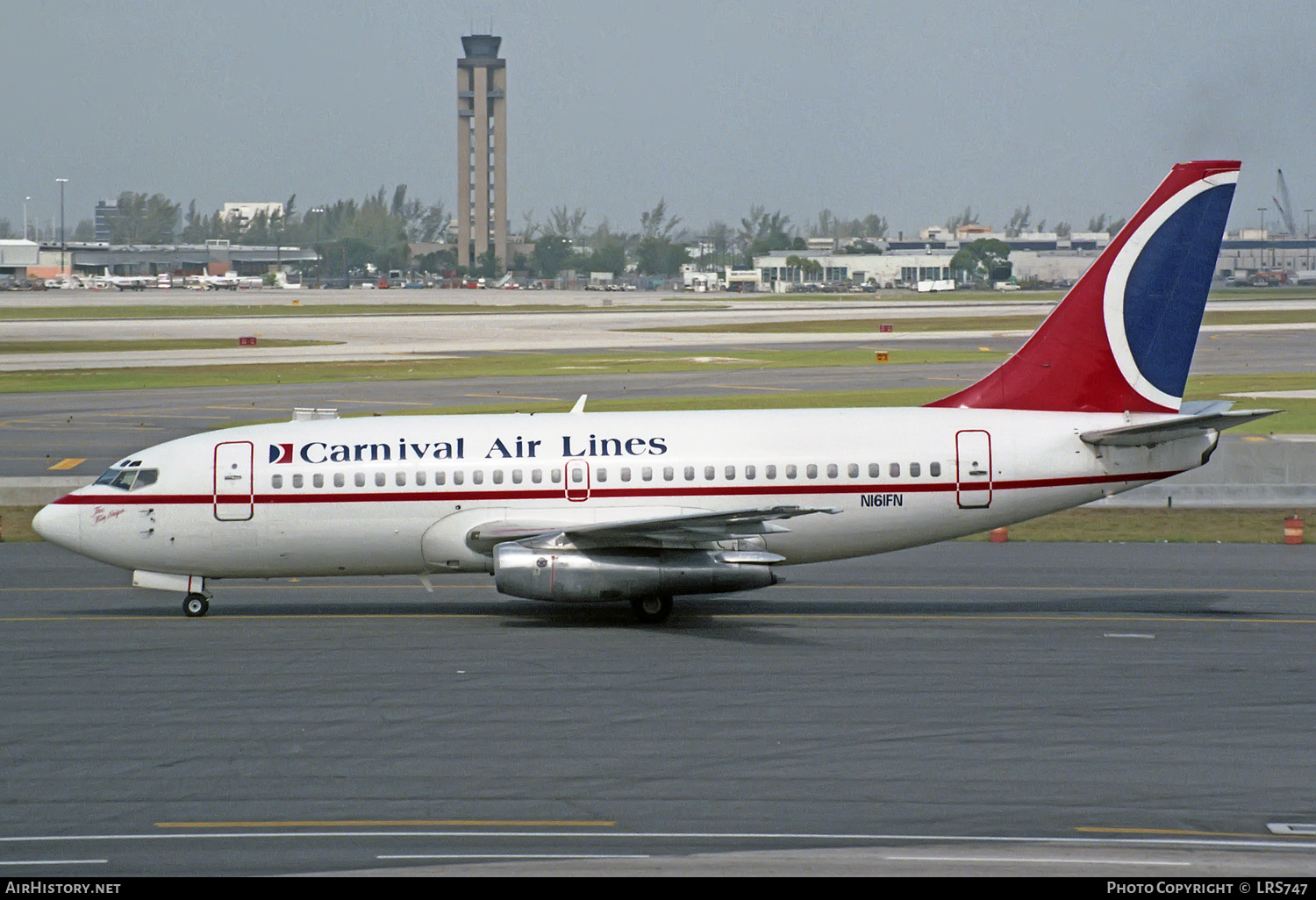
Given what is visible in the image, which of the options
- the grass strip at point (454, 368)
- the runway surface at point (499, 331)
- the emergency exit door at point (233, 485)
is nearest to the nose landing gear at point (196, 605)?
the emergency exit door at point (233, 485)

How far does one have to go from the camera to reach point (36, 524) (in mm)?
25766

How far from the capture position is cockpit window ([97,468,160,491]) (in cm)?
2591

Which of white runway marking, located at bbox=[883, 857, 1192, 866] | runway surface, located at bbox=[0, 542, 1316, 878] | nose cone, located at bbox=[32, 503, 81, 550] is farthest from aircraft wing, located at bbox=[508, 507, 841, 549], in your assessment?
white runway marking, located at bbox=[883, 857, 1192, 866]

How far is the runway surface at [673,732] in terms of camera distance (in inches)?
561

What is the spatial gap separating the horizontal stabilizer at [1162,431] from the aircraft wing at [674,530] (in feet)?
17.3

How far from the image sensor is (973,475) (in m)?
25.5

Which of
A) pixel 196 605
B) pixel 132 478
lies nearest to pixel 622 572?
pixel 196 605

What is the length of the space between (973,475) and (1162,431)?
10.9ft

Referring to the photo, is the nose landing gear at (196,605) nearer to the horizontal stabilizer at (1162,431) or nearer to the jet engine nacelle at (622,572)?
the jet engine nacelle at (622,572)

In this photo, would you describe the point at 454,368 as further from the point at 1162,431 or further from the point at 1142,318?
the point at 1162,431

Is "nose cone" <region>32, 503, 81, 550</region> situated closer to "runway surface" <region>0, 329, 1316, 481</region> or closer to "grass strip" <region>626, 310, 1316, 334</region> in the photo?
"runway surface" <region>0, 329, 1316, 481</region>

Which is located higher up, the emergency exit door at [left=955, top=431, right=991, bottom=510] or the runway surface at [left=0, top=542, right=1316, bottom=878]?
the emergency exit door at [left=955, top=431, right=991, bottom=510]

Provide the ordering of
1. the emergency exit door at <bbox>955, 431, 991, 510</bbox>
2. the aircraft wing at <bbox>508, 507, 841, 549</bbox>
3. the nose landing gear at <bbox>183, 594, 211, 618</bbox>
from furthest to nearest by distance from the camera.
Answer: the nose landing gear at <bbox>183, 594, 211, 618</bbox>
the emergency exit door at <bbox>955, 431, 991, 510</bbox>
the aircraft wing at <bbox>508, 507, 841, 549</bbox>

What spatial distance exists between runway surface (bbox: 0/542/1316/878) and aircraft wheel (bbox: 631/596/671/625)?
455mm
